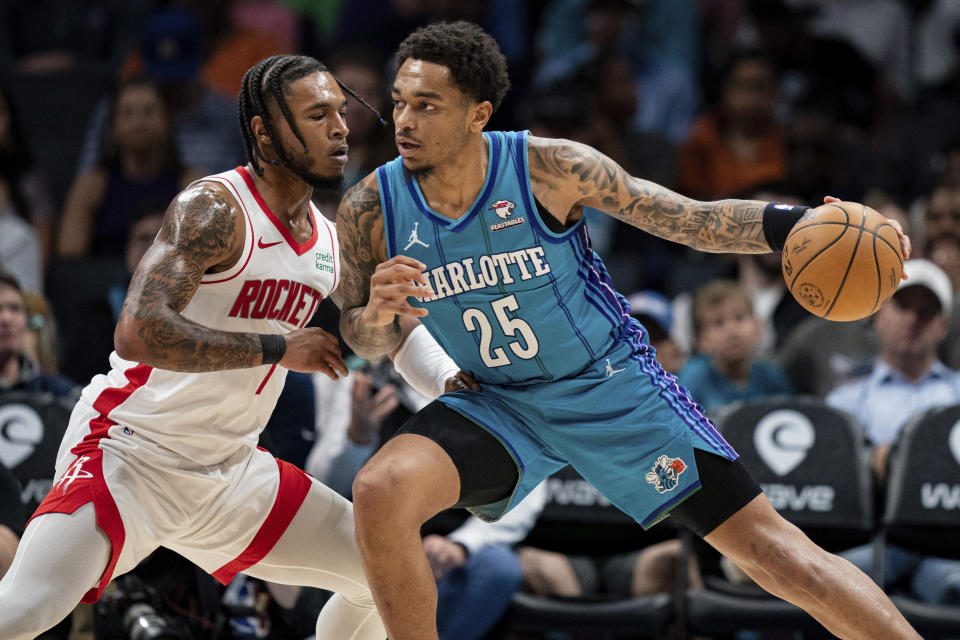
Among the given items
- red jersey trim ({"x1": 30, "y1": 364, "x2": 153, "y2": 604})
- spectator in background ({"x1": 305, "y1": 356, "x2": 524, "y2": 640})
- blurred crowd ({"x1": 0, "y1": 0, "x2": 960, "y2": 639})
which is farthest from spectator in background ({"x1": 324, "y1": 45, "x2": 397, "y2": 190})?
red jersey trim ({"x1": 30, "y1": 364, "x2": 153, "y2": 604})

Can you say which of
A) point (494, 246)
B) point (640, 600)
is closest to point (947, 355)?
point (640, 600)

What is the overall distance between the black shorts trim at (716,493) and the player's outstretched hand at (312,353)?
1269 mm

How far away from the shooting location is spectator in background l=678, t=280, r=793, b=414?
685 cm

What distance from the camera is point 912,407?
6.60 metres

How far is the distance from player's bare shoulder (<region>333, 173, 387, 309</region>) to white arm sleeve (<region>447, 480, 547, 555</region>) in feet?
6.25

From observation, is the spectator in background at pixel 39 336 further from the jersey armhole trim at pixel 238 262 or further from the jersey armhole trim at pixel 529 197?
the jersey armhole trim at pixel 529 197

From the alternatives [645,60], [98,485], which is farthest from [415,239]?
[645,60]

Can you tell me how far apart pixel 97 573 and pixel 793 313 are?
16.5ft

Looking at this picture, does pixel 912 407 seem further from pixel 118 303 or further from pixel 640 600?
pixel 118 303

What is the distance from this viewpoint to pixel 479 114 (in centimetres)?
436

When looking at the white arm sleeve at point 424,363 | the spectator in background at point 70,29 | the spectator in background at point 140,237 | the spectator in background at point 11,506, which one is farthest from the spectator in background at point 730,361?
the spectator in background at point 70,29

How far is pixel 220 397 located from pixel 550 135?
A: 4.90 m

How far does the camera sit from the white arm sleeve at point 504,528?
5.95m

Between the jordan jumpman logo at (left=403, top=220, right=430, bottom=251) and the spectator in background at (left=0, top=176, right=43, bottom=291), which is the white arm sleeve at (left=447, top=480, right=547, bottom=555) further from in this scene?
the spectator in background at (left=0, top=176, right=43, bottom=291)
